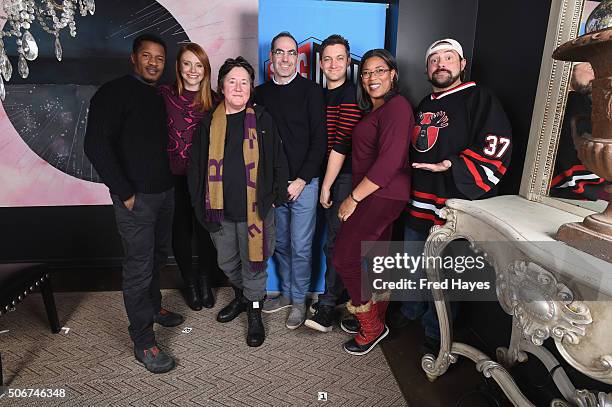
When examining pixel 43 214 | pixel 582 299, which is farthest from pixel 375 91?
pixel 43 214

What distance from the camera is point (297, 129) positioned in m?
2.27

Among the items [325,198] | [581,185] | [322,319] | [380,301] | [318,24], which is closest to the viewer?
[581,185]

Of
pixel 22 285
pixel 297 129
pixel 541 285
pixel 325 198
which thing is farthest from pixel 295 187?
pixel 22 285

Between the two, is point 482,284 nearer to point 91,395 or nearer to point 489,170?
point 489,170

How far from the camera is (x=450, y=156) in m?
1.86

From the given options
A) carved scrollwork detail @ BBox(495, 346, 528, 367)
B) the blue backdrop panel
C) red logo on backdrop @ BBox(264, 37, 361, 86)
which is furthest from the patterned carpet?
the blue backdrop panel

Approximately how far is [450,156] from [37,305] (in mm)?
2813

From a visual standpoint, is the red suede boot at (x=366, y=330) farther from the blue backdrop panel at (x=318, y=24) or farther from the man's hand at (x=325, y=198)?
the blue backdrop panel at (x=318, y=24)

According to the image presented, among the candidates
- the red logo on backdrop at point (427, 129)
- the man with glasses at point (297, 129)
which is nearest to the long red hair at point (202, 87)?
the man with glasses at point (297, 129)

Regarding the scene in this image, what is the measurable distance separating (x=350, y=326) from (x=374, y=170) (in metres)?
1.04

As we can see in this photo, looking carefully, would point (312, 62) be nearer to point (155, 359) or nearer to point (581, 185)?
point (581, 185)

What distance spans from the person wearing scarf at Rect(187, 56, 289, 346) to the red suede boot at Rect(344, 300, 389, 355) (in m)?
0.53

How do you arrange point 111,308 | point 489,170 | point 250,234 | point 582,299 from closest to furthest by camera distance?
point 582,299 → point 489,170 → point 250,234 → point 111,308

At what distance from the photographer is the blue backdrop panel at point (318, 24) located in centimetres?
252
